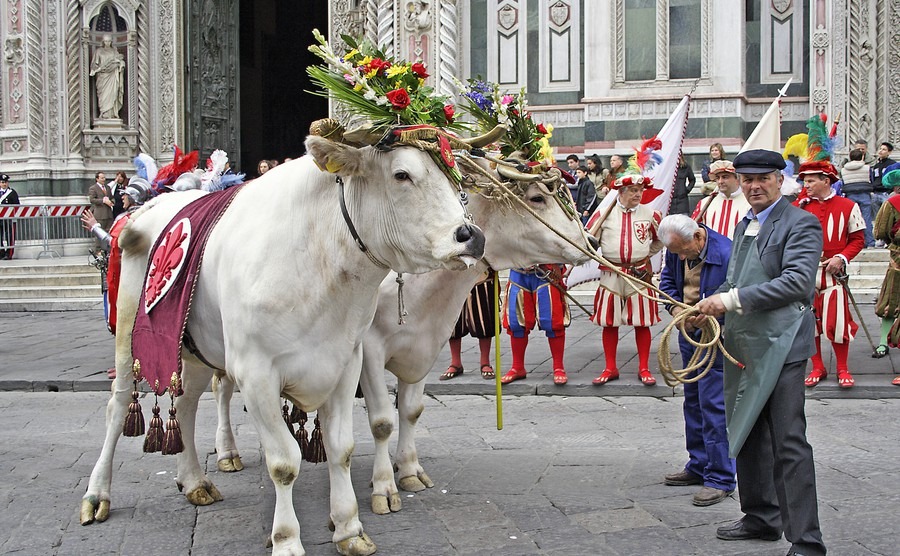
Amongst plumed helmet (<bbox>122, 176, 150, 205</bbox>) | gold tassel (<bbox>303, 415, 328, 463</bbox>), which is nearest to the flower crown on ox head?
gold tassel (<bbox>303, 415, 328, 463</bbox>)

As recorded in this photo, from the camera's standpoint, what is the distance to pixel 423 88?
5.13 m

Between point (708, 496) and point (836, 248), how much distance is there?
425 cm

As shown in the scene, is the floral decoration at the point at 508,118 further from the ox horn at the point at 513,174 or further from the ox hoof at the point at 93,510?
the ox hoof at the point at 93,510

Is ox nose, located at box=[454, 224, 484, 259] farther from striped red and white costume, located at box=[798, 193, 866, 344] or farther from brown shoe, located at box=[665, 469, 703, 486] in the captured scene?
striped red and white costume, located at box=[798, 193, 866, 344]

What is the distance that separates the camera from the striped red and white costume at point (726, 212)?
27.7 ft

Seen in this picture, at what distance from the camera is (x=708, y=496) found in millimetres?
5832

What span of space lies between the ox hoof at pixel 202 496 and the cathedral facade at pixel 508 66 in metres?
12.4

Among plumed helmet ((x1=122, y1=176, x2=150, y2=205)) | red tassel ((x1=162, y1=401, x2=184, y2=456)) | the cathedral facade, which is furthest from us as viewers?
the cathedral facade

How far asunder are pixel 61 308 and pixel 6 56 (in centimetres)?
709

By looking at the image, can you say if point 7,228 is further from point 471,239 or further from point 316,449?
point 471,239

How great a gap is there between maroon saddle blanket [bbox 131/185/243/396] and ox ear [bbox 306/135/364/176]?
96 cm

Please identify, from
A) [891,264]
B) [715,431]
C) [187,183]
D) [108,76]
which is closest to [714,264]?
[715,431]

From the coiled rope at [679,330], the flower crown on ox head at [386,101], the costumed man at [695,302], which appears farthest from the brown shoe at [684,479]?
the flower crown on ox head at [386,101]

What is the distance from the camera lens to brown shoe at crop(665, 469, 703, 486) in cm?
624
